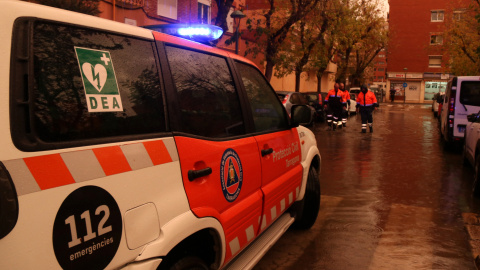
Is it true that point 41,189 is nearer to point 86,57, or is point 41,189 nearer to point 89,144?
point 89,144

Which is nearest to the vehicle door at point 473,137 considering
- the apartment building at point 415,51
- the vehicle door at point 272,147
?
the vehicle door at point 272,147

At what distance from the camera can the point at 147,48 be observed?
216 centimetres

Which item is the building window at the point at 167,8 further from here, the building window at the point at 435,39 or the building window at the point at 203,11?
the building window at the point at 435,39

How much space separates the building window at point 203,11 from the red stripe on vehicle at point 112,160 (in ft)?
68.4

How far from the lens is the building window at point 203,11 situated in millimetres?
22109

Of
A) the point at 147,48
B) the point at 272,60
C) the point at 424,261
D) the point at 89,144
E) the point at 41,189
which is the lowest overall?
the point at 424,261

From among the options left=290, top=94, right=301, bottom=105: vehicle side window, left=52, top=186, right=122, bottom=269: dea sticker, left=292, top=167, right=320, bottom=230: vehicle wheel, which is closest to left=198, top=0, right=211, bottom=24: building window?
left=290, top=94, right=301, bottom=105: vehicle side window

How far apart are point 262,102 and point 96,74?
2003 millimetres

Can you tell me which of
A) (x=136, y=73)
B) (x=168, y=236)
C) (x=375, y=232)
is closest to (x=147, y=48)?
(x=136, y=73)

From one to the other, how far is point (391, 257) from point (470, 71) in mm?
33563

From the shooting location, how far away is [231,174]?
2643 mm

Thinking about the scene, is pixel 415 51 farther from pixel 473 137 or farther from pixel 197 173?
pixel 197 173

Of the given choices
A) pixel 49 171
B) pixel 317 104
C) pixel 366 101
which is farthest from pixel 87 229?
pixel 317 104

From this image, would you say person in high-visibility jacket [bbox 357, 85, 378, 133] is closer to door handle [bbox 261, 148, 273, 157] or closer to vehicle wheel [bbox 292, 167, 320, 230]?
vehicle wheel [bbox 292, 167, 320, 230]
